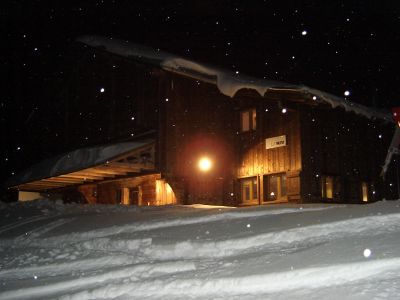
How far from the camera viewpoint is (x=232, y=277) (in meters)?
4.80

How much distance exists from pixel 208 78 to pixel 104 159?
14.2 feet

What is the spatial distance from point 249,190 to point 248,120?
2.49 meters

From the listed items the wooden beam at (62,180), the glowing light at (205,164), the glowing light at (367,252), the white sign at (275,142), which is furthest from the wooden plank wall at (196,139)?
the glowing light at (367,252)

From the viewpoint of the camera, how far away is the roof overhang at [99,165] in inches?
631

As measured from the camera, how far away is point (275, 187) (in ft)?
52.7

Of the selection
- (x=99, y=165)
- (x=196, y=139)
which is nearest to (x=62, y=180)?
(x=99, y=165)

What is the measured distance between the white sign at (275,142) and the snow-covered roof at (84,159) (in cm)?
400

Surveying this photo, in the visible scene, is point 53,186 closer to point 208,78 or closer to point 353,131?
point 208,78

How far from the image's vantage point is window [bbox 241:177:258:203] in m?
16.7

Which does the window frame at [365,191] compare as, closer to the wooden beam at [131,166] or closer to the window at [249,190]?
the window at [249,190]

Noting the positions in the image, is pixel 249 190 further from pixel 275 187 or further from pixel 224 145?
pixel 224 145

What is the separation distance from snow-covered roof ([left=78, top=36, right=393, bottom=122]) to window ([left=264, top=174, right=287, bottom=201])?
295cm

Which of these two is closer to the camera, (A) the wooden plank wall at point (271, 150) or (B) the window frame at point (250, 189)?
(A) the wooden plank wall at point (271, 150)

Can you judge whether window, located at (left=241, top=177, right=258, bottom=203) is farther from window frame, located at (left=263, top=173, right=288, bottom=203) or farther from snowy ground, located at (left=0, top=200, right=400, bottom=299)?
snowy ground, located at (left=0, top=200, right=400, bottom=299)
